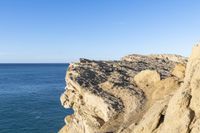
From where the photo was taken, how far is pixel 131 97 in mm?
36781

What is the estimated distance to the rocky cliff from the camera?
23.1 metres

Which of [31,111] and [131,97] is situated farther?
[31,111]

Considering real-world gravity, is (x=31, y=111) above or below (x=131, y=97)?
below

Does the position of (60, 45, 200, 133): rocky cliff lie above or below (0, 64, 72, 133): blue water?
above

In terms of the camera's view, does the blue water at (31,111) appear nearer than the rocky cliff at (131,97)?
No

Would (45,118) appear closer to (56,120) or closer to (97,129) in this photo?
(56,120)

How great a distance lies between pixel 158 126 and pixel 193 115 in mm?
3450

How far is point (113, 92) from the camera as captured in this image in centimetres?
3841

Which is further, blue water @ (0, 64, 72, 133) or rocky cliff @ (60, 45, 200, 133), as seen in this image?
blue water @ (0, 64, 72, 133)

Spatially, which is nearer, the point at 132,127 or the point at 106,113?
the point at 132,127

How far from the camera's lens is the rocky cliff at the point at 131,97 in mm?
23062

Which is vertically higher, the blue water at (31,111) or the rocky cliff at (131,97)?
the rocky cliff at (131,97)

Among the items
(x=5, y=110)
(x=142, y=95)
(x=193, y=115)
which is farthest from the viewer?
(x=5, y=110)

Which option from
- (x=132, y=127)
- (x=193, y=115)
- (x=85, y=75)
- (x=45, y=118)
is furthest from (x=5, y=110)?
(x=193, y=115)
